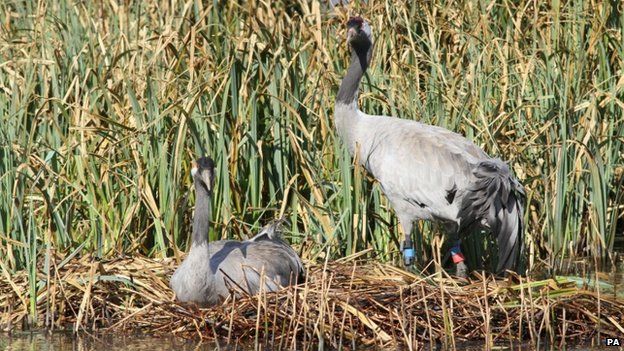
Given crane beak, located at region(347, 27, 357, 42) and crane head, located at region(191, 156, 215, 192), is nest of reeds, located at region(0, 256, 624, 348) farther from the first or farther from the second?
crane beak, located at region(347, 27, 357, 42)

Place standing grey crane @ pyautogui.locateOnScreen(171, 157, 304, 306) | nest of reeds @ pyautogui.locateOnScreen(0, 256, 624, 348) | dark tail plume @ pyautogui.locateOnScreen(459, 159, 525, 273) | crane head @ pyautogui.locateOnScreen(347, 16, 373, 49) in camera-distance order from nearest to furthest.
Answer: nest of reeds @ pyautogui.locateOnScreen(0, 256, 624, 348) < standing grey crane @ pyautogui.locateOnScreen(171, 157, 304, 306) < dark tail plume @ pyautogui.locateOnScreen(459, 159, 525, 273) < crane head @ pyautogui.locateOnScreen(347, 16, 373, 49)

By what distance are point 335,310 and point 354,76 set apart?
177cm

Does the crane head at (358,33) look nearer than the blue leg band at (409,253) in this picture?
No

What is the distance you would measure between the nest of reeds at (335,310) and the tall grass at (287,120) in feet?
1.15

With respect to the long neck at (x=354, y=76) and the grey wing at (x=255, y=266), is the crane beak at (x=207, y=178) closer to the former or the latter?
the grey wing at (x=255, y=266)

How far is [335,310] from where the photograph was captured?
5.75m

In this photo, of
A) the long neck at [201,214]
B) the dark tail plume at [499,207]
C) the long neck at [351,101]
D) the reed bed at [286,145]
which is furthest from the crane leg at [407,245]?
the long neck at [201,214]

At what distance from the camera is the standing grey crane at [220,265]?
19.3 feet

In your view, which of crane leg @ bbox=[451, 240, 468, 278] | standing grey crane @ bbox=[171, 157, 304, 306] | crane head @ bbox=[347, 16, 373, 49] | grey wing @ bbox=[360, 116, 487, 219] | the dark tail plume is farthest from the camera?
crane head @ bbox=[347, 16, 373, 49]

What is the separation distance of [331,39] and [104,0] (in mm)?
1985

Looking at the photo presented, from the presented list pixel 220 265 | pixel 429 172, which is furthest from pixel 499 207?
pixel 220 265

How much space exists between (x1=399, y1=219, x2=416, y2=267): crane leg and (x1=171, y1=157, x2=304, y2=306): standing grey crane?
65 centimetres

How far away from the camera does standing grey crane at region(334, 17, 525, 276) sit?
6398 millimetres

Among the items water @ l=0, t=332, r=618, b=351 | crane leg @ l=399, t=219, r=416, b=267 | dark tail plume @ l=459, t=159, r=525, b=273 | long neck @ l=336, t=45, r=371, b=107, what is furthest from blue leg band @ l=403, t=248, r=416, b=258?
water @ l=0, t=332, r=618, b=351
